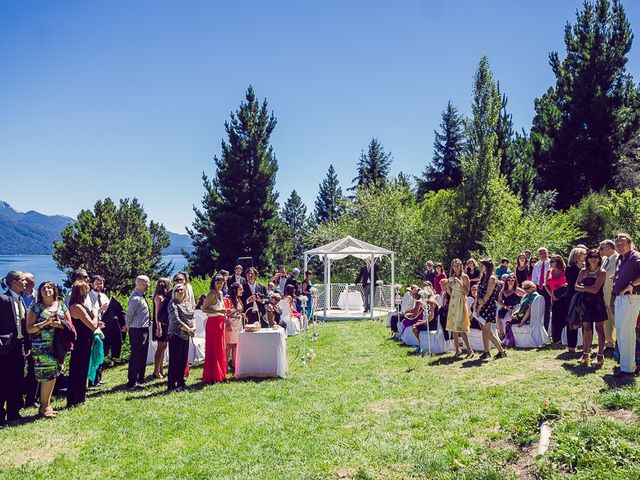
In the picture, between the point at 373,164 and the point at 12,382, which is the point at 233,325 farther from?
the point at 373,164

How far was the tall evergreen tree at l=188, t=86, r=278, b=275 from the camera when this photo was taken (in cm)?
3775

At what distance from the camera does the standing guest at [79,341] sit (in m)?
7.35

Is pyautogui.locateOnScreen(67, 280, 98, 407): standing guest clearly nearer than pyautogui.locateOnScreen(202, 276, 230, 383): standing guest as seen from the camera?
Yes

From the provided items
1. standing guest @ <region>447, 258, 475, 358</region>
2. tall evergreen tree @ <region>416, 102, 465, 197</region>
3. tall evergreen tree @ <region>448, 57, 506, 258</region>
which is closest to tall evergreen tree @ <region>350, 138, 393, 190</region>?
tall evergreen tree @ <region>416, 102, 465, 197</region>

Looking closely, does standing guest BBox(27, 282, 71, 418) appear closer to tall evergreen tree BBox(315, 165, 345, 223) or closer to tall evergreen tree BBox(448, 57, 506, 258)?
tall evergreen tree BBox(448, 57, 506, 258)

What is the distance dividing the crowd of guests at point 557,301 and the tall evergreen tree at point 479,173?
45.8ft

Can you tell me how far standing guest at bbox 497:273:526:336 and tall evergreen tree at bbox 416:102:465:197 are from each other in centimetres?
3787

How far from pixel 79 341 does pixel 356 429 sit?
416cm

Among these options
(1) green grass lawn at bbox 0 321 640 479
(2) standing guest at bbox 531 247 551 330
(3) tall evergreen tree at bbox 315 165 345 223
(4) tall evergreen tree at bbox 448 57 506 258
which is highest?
(3) tall evergreen tree at bbox 315 165 345 223

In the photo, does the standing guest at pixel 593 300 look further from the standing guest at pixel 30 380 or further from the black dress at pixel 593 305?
the standing guest at pixel 30 380

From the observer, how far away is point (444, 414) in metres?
6.20

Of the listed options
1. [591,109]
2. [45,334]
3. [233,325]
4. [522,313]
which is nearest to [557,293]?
[522,313]

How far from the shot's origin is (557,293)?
9.95 m

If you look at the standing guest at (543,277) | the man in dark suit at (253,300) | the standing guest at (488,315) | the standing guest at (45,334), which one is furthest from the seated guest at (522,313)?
the standing guest at (45,334)
